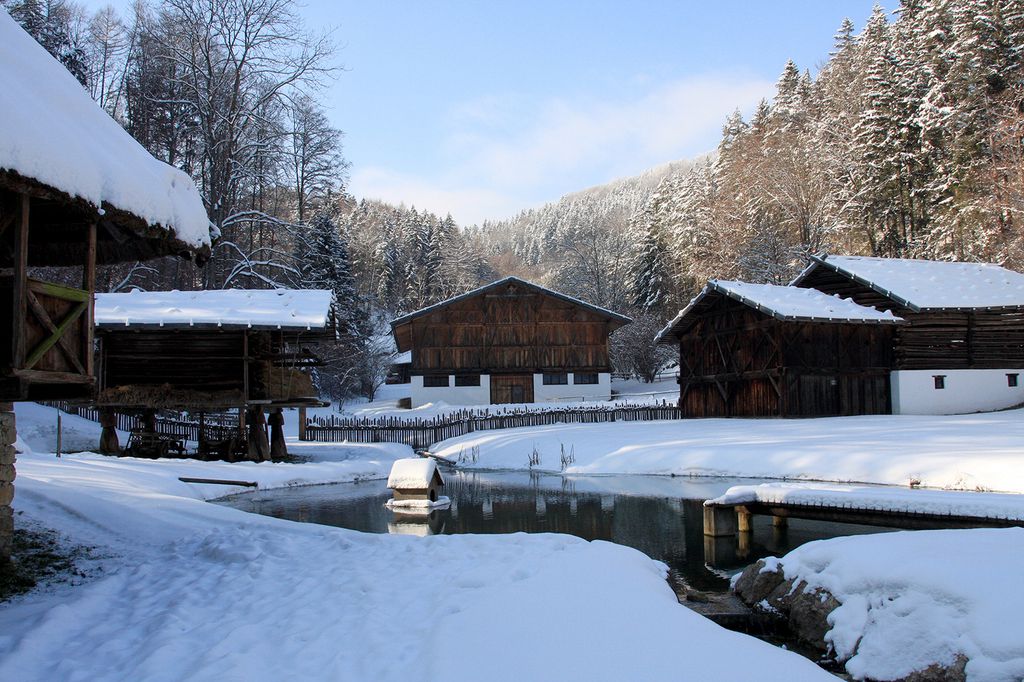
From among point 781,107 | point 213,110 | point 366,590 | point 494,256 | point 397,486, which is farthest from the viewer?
point 494,256

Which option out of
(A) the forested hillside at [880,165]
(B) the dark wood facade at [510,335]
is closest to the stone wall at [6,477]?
(B) the dark wood facade at [510,335]

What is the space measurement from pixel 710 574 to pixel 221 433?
23404mm

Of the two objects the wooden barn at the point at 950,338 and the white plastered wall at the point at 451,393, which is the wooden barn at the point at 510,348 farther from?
the wooden barn at the point at 950,338

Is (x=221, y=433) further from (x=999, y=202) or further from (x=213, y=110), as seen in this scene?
(x=999, y=202)

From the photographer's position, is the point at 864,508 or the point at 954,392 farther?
the point at 954,392

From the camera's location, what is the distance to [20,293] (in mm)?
7281

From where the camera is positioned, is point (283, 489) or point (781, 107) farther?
point (781, 107)

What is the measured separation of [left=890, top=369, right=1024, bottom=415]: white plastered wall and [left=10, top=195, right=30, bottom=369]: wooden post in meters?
33.8

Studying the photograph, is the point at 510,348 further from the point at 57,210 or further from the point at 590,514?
the point at 57,210

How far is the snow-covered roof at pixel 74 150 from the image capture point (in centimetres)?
695

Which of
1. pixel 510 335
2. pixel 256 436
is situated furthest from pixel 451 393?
pixel 256 436

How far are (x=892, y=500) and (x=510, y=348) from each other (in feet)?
125

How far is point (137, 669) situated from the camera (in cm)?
551

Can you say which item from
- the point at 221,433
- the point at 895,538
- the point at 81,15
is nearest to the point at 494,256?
the point at 81,15
